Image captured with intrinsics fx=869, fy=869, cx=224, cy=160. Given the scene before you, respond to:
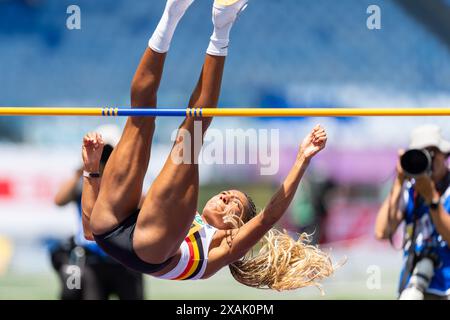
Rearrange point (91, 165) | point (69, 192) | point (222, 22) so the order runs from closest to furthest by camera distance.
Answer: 1. point (222, 22)
2. point (91, 165)
3. point (69, 192)

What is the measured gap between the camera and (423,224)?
443 centimetres

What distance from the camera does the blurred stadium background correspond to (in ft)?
28.2

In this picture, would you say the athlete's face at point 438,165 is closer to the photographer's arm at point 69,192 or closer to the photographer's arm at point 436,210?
the photographer's arm at point 436,210

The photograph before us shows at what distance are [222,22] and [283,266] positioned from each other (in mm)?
1236

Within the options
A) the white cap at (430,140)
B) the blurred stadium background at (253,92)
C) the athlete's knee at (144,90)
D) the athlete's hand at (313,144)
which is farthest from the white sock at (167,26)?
the blurred stadium background at (253,92)

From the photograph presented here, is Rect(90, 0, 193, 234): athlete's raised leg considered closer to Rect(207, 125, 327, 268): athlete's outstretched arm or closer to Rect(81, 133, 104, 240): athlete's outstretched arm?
Rect(81, 133, 104, 240): athlete's outstretched arm

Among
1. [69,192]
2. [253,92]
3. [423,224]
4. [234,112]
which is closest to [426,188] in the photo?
[423,224]

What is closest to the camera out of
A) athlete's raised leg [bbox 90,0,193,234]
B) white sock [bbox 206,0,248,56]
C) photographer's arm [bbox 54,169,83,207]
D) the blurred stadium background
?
white sock [bbox 206,0,248,56]

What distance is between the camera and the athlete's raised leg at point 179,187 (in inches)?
139

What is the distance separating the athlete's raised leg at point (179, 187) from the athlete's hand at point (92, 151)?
23.2 inches

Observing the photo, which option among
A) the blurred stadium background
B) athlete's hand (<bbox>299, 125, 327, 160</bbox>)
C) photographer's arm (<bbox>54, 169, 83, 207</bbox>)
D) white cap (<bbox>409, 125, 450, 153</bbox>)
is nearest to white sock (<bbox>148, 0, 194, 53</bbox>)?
athlete's hand (<bbox>299, 125, 327, 160</bbox>)

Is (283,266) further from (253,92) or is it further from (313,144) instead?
(253,92)

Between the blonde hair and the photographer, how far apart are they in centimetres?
49

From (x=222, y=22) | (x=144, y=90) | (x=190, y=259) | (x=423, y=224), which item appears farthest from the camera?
(x=423, y=224)
